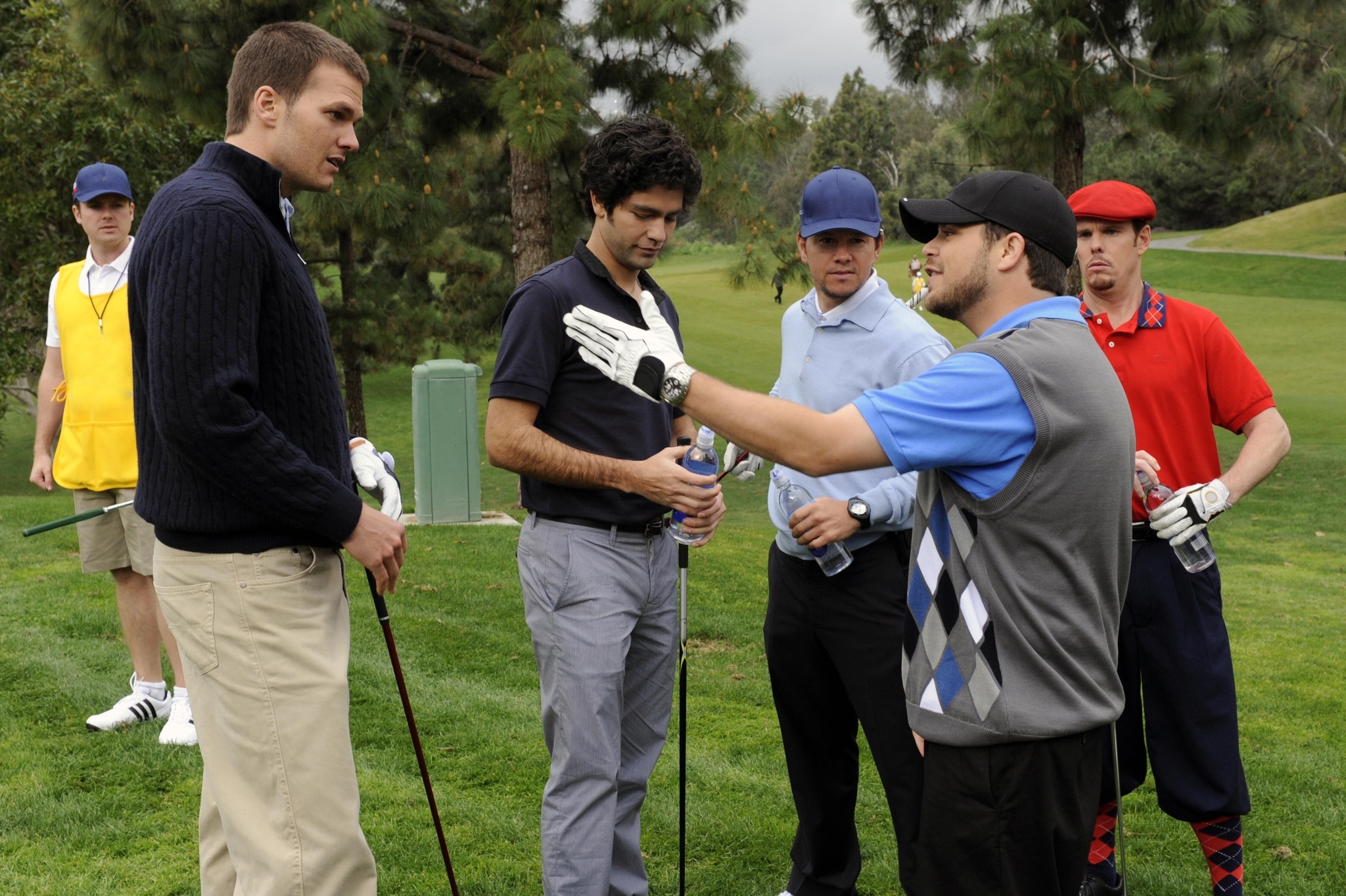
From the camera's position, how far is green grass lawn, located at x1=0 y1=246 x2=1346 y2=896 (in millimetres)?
3744

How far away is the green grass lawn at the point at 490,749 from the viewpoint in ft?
12.3

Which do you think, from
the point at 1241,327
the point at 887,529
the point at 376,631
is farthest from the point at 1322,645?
the point at 1241,327

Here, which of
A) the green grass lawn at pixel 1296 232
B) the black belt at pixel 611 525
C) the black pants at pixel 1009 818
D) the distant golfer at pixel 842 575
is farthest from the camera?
the green grass lawn at pixel 1296 232

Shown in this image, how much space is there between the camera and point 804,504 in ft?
11.1

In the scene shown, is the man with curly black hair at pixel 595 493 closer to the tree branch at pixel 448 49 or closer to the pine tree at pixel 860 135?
the tree branch at pixel 448 49

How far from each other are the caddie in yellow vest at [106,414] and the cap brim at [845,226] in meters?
2.81

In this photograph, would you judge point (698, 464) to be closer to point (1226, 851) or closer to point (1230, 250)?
point (1226, 851)

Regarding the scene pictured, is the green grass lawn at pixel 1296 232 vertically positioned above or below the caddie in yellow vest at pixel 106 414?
above

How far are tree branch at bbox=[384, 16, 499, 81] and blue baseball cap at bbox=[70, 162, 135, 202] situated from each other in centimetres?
727

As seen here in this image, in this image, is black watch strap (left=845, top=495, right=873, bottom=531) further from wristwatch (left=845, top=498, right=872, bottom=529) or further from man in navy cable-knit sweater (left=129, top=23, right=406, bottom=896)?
man in navy cable-knit sweater (left=129, top=23, right=406, bottom=896)

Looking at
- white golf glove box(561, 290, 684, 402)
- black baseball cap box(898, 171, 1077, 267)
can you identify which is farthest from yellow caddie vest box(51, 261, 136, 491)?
black baseball cap box(898, 171, 1077, 267)

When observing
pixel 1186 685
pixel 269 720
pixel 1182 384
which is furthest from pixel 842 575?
pixel 269 720

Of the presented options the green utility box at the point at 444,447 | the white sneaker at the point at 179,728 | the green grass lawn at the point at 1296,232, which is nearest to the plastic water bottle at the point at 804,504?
the white sneaker at the point at 179,728

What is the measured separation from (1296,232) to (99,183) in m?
48.2
